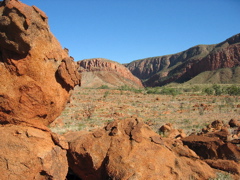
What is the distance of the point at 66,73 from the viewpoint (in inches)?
211

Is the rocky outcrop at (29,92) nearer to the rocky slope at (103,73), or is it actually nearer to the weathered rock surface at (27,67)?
the weathered rock surface at (27,67)

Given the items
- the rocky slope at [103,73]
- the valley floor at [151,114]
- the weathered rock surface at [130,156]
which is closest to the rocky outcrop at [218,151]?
the weathered rock surface at [130,156]

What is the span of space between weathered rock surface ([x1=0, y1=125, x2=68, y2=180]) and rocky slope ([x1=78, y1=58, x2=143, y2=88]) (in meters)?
97.2

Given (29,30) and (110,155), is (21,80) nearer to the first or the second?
(29,30)

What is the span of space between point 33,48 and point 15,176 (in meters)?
2.63

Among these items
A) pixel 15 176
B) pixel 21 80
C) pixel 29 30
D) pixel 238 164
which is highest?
pixel 29 30

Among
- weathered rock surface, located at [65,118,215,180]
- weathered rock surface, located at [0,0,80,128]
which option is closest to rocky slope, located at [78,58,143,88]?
weathered rock surface, located at [65,118,215,180]

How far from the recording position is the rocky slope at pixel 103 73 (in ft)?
370

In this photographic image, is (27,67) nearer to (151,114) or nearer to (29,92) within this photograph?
(29,92)

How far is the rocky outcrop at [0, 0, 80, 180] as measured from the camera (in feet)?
13.7

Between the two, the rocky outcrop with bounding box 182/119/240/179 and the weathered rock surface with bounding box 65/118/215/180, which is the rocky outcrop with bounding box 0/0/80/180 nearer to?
the weathered rock surface with bounding box 65/118/215/180

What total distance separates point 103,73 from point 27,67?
406 feet

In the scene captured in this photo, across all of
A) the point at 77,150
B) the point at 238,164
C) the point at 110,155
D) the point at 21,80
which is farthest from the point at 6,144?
the point at 238,164

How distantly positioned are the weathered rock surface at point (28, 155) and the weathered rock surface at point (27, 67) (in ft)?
1.27
